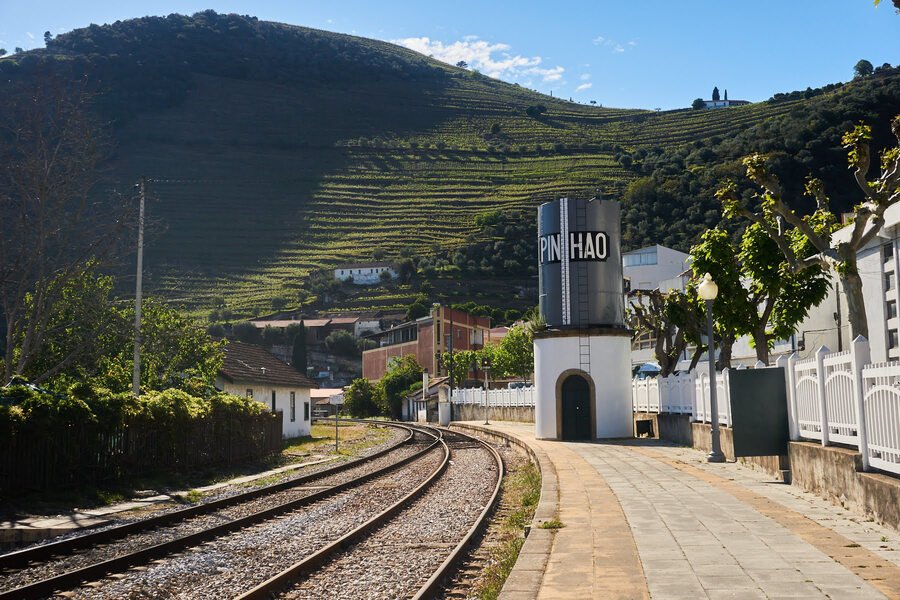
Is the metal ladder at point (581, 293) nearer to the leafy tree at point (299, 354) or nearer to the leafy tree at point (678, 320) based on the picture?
the leafy tree at point (678, 320)

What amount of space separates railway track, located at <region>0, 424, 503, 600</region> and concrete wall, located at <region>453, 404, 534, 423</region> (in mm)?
33775

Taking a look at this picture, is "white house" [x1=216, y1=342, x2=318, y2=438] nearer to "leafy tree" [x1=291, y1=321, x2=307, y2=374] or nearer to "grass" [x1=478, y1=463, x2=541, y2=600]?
"grass" [x1=478, y1=463, x2=541, y2=600]

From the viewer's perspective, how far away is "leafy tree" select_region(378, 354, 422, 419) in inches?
3250

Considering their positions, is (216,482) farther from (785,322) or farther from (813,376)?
(785,322)

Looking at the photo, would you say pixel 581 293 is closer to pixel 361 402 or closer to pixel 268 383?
pixel 268 383

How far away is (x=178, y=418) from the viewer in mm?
22188

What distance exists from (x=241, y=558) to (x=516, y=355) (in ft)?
216

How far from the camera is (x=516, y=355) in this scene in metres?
75.8

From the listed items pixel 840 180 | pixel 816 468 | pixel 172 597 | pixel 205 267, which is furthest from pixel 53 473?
pixel 205 267

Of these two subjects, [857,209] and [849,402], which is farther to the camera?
[857,209]

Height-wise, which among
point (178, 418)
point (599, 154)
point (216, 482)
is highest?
point (599, 154)

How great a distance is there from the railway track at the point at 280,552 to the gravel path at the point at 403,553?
0.05 feet

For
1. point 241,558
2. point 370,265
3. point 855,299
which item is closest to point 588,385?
point 855,299

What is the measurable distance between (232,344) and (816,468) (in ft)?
119
